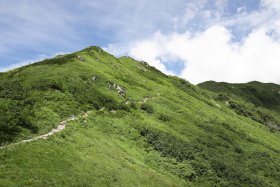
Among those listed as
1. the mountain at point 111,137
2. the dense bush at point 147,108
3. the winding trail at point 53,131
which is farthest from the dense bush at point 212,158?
the winding trail at point 53,131

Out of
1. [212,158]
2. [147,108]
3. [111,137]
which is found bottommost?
[212,158]

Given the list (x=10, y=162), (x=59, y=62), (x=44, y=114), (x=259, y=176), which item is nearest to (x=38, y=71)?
(x=59, y=62)

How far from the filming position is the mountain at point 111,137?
123ft

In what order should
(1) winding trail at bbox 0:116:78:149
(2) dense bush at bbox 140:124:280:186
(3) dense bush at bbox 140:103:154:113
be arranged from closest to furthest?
(1) winding trail at bbox 0:116:78:149 < (2) dense bush at bbox 140:124:280:186 < (3) dense bush at bbox 140:103:154:113

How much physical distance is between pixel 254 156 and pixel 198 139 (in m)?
14.4

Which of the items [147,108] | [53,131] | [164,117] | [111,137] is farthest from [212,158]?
[53,131]

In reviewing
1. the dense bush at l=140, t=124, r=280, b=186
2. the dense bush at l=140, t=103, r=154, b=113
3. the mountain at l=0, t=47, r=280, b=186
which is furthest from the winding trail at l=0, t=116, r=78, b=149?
the dense bush at l=140, t=103, r=154, b=113

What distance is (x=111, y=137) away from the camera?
5444cm

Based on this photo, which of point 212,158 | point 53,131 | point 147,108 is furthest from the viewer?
point 147,108

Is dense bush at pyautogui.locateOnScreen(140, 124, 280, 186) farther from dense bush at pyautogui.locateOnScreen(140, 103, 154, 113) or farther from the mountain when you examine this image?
dense bush at pyautogui.locateOnScreen(140, 103, 154, 113)

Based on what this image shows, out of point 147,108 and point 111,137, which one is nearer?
point 111,137

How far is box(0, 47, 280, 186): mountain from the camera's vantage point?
37469mm

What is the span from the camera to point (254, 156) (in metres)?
74.4

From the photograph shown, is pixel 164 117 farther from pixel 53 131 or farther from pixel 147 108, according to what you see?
pixel 53 131
